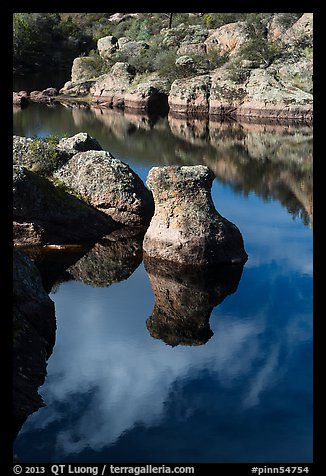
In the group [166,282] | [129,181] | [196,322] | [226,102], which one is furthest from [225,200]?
[226,102]

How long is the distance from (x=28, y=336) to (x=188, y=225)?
6826 mm

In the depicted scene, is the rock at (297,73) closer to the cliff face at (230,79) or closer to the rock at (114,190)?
the cliff face at (230,79)

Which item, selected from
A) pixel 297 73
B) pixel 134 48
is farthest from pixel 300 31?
pixel 134 48

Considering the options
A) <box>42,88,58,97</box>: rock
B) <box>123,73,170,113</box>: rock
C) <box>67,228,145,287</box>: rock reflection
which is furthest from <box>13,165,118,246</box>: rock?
<box>42,88,58,97</box>: rock

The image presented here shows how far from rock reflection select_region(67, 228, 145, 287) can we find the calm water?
0.18 ft

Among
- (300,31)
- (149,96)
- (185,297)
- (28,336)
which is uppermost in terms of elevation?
(300,31)

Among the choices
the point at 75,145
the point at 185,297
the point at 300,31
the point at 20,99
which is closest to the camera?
the point at 185,297

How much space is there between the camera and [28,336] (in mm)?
10891

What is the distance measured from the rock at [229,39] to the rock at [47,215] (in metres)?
40.9

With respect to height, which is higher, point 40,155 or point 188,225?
point 40,155

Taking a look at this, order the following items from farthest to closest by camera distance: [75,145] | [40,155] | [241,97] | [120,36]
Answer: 1. [120,36]
2. [241,97]
3. [75,145]
4. [40,155]

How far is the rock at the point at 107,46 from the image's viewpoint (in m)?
70.8

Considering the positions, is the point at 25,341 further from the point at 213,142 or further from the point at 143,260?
the point at 213,142

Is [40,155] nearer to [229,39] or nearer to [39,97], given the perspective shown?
[39,97]
